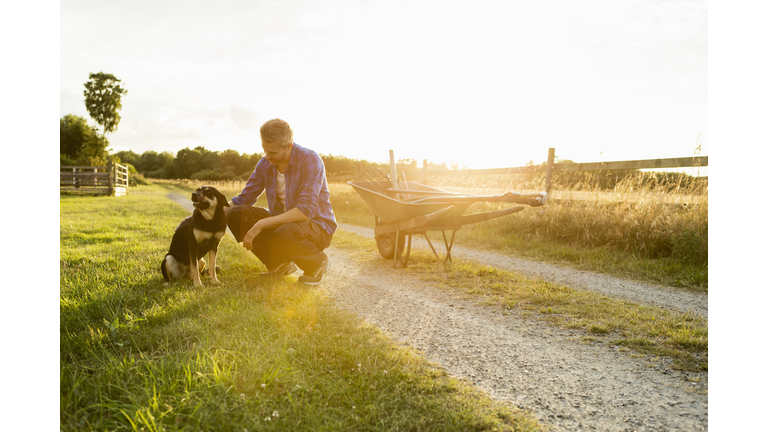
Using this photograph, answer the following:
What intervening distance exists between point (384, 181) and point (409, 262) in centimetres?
128

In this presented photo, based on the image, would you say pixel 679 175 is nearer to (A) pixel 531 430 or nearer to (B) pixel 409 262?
(B) pixel 409 262

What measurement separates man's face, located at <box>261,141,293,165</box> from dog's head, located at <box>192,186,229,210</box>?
565mm

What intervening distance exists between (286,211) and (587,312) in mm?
2805

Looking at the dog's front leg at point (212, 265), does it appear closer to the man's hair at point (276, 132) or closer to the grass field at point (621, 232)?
the man's hair at point (276, 132)

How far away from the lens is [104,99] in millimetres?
33438

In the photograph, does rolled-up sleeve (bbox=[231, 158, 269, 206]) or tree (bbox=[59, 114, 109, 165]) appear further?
tree (bbox=[59, 114, 109, 165])

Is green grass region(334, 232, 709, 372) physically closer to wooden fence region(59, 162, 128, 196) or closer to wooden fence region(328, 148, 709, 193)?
wooden fence region(328, 148, 709, 193)

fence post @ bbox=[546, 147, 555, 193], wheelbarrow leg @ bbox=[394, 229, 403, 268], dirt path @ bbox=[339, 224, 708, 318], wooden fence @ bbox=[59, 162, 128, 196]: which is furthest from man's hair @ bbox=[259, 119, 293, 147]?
wooden fence @ bbox=[59, 162, 128, 196]

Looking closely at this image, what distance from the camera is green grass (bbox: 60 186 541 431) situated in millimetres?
1562

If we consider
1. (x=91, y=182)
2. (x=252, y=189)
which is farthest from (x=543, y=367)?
(x=91, y=182)

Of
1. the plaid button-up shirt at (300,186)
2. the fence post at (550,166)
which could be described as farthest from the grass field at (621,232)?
the plaid button-up shirt at (300,186)

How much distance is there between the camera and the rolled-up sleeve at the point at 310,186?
136 inches

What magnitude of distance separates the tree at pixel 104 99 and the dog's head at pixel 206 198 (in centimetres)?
3911

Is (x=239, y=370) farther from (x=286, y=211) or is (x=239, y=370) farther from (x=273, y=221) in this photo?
(x=286, y=211)
